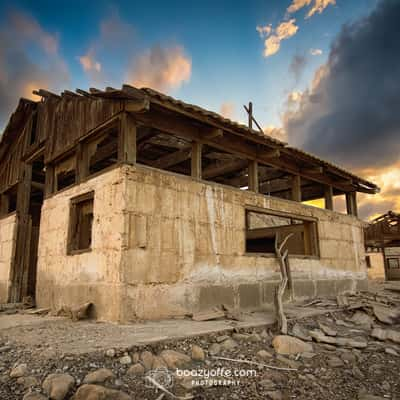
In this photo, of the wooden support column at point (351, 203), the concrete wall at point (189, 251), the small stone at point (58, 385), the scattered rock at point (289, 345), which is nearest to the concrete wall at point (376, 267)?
the wooden support column at point (351, 203)

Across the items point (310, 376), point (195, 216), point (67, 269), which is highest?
point (195, 216)

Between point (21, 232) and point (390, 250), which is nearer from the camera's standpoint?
point (21, 232)

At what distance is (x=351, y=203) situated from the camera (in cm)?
1239

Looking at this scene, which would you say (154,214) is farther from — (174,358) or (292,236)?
(292,236)

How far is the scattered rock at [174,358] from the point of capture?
4277mm

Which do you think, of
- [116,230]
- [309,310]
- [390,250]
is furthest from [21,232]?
[390,250]

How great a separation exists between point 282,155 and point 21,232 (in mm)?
8205

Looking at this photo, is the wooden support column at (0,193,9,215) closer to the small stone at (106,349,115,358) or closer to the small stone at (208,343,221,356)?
the small stone at (106,349,115,358)

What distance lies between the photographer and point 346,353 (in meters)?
5.41

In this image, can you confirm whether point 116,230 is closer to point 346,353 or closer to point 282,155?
point 346,353

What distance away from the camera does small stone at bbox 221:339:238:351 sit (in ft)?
16.7

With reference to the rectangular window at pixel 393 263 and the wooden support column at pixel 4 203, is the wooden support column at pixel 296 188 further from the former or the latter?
the rectangular window at pixel 393 263

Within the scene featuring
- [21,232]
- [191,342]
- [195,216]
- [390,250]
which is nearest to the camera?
[191,342]

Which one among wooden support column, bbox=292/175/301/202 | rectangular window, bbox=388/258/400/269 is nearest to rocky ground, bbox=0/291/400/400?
wooden support column, bbox=292/175/301/202
